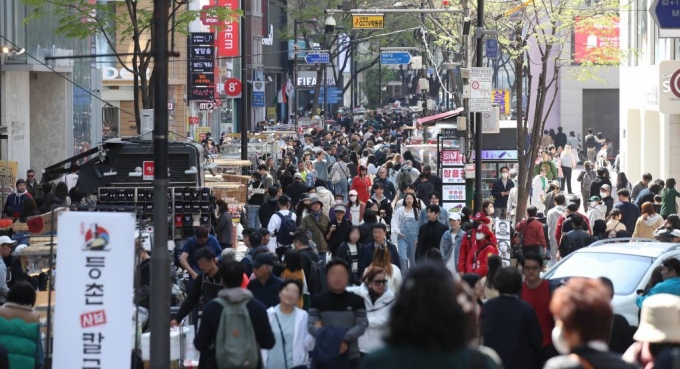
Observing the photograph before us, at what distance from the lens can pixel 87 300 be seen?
891 cm

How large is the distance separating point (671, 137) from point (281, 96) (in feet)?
172

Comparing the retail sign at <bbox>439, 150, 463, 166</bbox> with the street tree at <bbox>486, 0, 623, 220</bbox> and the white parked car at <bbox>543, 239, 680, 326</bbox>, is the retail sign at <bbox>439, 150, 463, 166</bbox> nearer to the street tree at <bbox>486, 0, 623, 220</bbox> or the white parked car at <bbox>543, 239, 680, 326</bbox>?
the street tree at <bbox>486, 0, 623, 220</bbox>

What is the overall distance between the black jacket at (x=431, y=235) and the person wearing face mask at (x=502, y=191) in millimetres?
8727

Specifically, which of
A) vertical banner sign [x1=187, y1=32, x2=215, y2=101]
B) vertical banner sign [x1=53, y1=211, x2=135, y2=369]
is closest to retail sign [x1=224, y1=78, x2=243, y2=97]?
vertical banner sign [x1=187, y1=32, x2=215, y2=101]

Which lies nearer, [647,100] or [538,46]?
[538,46]

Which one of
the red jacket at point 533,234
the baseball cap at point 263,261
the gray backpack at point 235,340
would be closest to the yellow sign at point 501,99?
the red jacket at point 533,234

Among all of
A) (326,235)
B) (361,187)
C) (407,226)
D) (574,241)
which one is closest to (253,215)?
(361,187)

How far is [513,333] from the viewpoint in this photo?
333 inches

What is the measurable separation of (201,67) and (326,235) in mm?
22938

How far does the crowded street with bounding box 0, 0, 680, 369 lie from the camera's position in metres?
8.46

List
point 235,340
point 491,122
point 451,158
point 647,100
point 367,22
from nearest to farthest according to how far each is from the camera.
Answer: point 235,340 < point 451,158 < point 491,122 < point 647,100 < point 367,22

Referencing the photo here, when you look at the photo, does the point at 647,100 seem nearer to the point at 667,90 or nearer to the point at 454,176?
the point at 667,90

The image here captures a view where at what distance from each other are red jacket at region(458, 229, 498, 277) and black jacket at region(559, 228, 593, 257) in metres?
2.30

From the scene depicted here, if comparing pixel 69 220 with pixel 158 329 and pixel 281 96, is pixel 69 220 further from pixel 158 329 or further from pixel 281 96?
pixel 281 96
